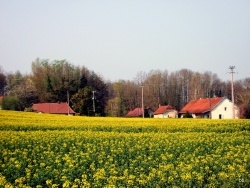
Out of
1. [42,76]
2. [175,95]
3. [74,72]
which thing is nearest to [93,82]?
[74,72]

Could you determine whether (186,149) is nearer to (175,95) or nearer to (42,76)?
(42,76)

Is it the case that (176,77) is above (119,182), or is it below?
above

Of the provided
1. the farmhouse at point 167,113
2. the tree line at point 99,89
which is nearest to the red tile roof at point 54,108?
the tree line at point 99,89

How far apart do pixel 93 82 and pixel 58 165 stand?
88.4m

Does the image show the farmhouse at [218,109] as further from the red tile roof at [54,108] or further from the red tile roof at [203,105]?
the red tile roof at [54,108]

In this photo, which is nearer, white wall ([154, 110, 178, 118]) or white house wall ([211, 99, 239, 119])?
white house wall ([211, 99, 239, 119])

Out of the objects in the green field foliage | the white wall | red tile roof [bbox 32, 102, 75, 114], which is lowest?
the green field foliage

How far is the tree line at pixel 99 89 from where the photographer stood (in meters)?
89.1

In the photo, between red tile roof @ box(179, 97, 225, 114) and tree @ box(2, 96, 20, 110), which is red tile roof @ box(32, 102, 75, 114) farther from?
red tile roof @ box(179, 97, 225, 114)

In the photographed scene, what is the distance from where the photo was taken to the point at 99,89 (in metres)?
99.2

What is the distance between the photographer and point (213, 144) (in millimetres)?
18078

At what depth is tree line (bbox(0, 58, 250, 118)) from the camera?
8912 centimetres

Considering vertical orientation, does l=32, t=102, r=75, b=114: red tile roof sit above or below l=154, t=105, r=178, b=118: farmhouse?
above

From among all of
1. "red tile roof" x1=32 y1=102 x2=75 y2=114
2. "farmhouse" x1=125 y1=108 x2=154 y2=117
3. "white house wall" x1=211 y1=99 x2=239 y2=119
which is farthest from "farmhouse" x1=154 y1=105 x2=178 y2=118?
"red tile roof" x1=32 y1=102 x2=75 y2=114
